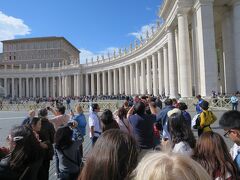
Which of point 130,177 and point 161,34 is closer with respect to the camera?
point 130,177

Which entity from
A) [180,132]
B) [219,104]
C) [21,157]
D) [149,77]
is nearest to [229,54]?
[219,104]

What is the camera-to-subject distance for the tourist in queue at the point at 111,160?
6.93ft

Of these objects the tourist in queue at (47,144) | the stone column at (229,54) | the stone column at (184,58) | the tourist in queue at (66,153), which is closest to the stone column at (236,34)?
the stone column at (229,54)

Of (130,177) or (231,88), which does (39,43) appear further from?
(130,177)

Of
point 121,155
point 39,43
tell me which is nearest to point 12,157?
point 121,155

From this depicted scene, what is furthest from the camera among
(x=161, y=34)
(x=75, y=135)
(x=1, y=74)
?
(x=1, y=74)

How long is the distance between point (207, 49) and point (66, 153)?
2273cm

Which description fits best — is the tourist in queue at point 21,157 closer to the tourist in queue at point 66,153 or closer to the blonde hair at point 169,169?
the tourist in queue at point 66,153

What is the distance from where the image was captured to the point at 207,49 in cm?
2602

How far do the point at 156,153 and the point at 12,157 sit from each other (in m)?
2.58

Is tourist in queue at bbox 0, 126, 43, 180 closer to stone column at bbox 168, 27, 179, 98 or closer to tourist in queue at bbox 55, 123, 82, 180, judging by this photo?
tourist in queue at bbox 55, 123, 82, 180

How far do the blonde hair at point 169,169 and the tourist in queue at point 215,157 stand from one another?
2071 millimetres

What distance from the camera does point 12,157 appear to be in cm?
373

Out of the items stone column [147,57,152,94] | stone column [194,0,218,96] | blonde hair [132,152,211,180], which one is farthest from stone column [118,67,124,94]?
blonde hair [132,152,211,180]
